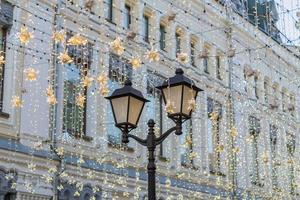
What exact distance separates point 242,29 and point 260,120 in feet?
13.2

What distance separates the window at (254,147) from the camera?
2824 centimetres

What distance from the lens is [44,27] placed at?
1758cm

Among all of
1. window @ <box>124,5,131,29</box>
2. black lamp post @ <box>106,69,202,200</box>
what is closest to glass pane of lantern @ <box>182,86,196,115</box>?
black lamp post @ <box>106,69,202,200</box>

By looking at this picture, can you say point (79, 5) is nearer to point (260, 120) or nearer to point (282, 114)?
point (260, 120)

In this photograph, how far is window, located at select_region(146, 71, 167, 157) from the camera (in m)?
21.8

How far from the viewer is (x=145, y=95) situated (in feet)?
70.5

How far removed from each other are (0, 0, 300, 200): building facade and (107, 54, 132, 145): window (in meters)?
0.03

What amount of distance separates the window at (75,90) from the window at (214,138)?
7.26 metres

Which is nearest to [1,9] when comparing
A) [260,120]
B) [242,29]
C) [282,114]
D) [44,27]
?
[44,27]

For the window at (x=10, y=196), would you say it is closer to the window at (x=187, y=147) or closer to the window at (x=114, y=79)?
the window at (x=114, y=79)

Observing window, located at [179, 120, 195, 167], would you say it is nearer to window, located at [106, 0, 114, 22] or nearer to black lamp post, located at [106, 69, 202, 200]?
window, located at [106, 0, 114, 22]

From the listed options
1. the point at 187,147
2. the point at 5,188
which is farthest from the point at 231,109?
the point at 5,188

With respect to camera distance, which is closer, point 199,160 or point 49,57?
point 49,57

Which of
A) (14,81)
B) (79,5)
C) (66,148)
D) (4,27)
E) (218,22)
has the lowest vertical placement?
(66,148)
